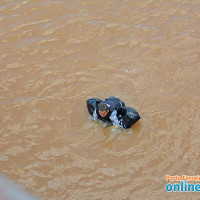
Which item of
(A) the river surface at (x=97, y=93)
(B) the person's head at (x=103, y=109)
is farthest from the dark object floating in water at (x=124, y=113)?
(B) the person's head at (x=103, y=109)

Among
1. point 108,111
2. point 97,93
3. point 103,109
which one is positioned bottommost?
point 97,93

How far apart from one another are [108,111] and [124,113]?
0.40m

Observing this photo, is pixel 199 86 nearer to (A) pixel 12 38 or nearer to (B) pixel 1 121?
(B) pixel 1 121

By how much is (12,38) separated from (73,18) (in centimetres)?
198

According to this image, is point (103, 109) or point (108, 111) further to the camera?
point (108, 111)

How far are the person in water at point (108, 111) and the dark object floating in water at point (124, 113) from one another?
9 centimetres

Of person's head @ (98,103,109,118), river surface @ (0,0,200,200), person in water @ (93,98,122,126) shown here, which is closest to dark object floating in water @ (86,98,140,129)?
person in water @ (93,98,122,126)

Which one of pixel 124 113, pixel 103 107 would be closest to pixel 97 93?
pixel 124 113

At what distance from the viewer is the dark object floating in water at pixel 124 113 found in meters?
5.68

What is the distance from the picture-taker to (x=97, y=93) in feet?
22.1

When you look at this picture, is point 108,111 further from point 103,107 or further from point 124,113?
point 124,113

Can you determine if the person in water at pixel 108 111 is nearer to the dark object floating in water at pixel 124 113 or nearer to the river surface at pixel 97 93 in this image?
the dark object floating in water at pixel 124 113

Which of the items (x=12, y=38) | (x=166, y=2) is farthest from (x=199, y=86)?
(x=12, y=38)

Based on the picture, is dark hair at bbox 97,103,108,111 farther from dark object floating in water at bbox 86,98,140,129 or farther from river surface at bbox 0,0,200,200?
river surface at bbox 0,0,200,200
